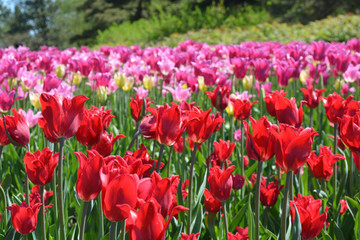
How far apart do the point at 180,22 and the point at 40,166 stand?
18420 mm

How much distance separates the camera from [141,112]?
90.4 inches

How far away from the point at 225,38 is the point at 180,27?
5.75m

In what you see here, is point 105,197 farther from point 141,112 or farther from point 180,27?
point 180,27

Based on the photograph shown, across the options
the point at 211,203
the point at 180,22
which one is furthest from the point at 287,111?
the point at 180,22

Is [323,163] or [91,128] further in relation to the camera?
[323,163]

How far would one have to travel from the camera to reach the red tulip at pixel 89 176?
99cm

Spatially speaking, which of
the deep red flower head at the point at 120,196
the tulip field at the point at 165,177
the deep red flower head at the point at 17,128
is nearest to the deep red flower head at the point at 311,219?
the tulip field at the point at 165,177

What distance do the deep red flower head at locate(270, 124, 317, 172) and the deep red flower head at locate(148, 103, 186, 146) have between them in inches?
14.1

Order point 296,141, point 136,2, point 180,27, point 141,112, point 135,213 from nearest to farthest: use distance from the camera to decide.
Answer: point 135,213
point 296,141
point 141,112
point 180,27
point 136,2

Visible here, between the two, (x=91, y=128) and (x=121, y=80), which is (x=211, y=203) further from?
(x=121, y=80)

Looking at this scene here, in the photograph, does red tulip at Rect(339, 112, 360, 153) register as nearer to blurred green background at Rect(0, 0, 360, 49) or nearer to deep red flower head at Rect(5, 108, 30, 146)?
deep red flower head at Rect(5, 108, 30, 146)

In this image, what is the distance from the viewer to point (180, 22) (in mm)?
19062

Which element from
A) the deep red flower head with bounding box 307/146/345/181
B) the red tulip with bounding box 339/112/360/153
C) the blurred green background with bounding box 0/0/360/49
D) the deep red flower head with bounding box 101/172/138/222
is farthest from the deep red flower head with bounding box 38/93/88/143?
the blurred green background with bounding box 0/0/360/49

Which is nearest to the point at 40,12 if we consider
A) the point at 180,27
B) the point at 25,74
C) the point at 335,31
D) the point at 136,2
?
the point at 136,2
